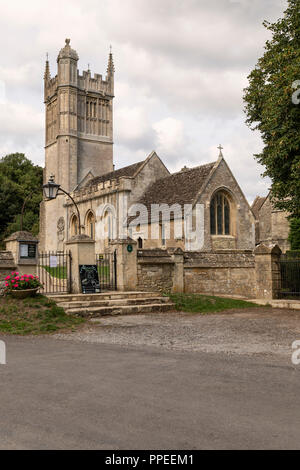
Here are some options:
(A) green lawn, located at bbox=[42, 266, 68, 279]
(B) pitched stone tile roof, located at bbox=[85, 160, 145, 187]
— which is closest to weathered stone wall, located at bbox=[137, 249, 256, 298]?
(A) green lawn, located at bbox=[42, 266, 68, 279]

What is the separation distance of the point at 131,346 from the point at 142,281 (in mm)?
8786

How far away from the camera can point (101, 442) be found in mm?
3488

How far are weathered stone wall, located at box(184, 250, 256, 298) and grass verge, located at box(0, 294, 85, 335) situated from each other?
27.3 feet

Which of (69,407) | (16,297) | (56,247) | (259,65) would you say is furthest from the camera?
(56,247)

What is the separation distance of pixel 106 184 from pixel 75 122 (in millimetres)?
15127

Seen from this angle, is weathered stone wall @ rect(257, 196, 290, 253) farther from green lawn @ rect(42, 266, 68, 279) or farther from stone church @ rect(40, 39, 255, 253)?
green lawn @ rect(42, 266, 68, 279)

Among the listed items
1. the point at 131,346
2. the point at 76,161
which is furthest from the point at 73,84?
the point at 131,346

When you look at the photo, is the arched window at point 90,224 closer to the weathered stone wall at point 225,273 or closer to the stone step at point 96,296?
the weathered stone wall at point 225,273

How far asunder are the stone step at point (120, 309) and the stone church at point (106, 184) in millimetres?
9894

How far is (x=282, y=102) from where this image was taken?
1670 cm

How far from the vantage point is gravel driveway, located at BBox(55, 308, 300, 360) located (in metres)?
8.18

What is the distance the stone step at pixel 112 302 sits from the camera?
42.7ft

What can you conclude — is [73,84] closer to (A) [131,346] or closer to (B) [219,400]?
(A) [131,346]

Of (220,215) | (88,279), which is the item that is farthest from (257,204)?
(88,279)
